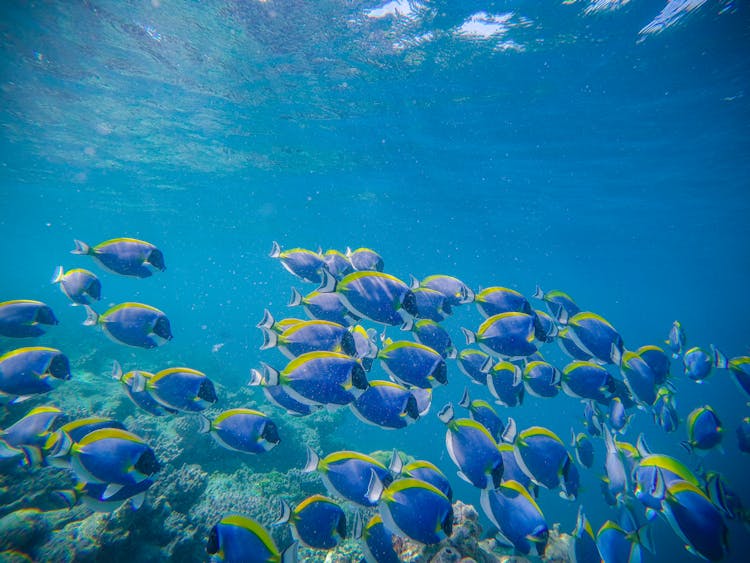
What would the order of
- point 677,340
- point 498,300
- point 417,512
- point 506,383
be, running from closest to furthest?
point 417,512 → point 506,383 → point 498,300 → point 677,340

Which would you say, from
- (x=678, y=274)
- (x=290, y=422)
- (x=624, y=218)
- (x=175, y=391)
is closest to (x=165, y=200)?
(x=290, y=422)

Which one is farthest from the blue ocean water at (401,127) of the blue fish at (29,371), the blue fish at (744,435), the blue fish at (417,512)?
the blue fish at (29,371)

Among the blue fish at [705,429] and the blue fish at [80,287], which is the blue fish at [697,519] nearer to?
the blue fish at [705,429]

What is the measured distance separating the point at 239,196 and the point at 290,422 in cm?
2472

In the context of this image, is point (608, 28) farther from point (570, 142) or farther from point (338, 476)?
point (338, 476)

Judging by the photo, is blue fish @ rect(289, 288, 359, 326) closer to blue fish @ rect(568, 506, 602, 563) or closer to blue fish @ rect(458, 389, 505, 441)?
blue fish @ rect(458, 389, 505, 441)

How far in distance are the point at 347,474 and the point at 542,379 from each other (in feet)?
8.18

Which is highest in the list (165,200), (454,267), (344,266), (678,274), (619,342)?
(165,200)

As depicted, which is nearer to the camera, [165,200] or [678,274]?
[165,200]

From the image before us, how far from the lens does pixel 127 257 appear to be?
418 centimetres

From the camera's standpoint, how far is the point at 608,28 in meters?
11.2

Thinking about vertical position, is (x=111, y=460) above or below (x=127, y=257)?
below

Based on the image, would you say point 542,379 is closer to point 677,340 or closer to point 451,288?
point 451,288

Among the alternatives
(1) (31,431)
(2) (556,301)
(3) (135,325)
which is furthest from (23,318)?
(2) (556,301)
